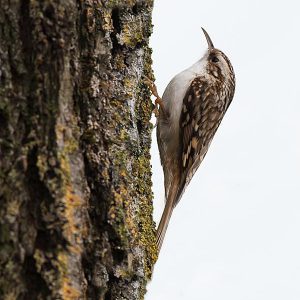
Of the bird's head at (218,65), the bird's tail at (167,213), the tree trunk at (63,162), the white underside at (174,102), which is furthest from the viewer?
the bird's head at (218,65)

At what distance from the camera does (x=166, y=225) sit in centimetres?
270

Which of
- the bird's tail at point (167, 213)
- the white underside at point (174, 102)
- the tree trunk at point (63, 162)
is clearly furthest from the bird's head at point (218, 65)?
the tree trunk at point (63, 162)

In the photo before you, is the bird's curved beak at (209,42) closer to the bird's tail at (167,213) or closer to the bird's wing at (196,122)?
the bird's wing at (196,122)

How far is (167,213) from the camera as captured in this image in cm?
282

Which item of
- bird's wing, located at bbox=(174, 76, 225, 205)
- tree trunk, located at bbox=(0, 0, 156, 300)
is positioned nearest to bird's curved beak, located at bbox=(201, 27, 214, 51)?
bird's wing, located at bbox=(174, 76, 225, 205)

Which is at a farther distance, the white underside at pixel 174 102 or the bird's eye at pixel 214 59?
the bird's eye at pixel 214 59

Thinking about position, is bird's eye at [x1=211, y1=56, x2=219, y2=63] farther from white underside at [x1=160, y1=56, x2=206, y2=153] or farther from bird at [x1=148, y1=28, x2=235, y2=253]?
white underside at [x1=160, y1=56, x2=206, y2=153]

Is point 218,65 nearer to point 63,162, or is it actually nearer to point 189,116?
point 189,116

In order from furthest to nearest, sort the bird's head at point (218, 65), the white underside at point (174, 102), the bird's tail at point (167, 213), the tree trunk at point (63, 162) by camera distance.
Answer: the bird's head at point (218, 65) < the white underside at point (174, 102) < the bird's tail at point (167, 213) < the tree trunk at point (63, 162)

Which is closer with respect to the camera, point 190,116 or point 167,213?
point 167,213

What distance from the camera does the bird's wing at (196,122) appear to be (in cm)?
317

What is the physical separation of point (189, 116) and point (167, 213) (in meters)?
0.59

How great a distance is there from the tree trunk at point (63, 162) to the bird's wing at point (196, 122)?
5.04 feet

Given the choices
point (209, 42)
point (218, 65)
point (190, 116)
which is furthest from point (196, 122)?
point (209, 42)
